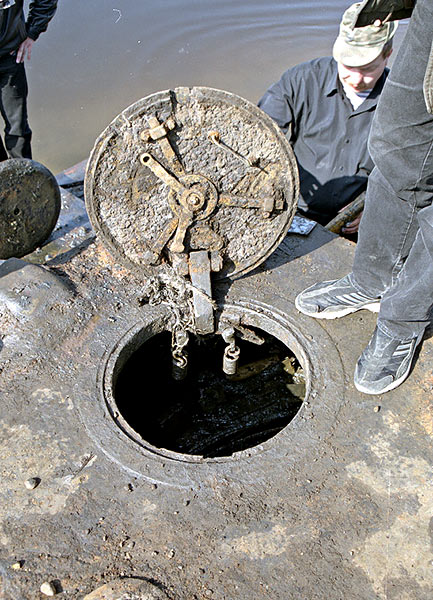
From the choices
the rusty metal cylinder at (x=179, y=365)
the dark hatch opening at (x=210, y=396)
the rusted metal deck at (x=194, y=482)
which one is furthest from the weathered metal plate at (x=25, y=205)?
the rusty metal cylinder at (x=179, y=365)

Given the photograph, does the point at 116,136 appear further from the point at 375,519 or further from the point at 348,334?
the point at 375,519

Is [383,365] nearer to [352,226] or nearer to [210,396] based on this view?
[210,396]

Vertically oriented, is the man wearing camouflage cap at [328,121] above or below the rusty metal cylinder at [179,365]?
above

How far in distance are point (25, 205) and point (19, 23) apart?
2027 millimetres

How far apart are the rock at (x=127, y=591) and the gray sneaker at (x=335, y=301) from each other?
154cm

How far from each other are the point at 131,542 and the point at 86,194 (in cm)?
160

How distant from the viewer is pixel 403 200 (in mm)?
2494

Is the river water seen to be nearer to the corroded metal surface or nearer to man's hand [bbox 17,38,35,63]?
man's hand [bbox 17,38,35,63]

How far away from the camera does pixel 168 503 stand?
7.10ft

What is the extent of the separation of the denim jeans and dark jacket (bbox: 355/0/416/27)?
0.14m

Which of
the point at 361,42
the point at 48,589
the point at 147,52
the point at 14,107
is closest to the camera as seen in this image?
the point at 48,589

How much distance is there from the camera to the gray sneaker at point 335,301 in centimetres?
286

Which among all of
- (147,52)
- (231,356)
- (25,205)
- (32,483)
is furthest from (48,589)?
(147,52)

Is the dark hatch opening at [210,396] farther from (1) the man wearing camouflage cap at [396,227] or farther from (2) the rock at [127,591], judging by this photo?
(2) the rock at [127,591]
